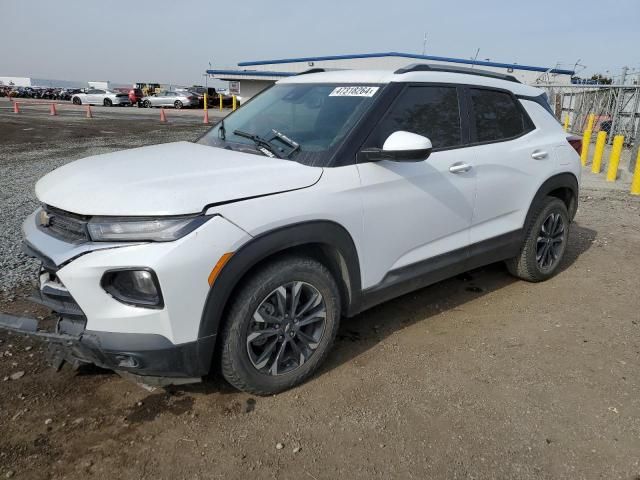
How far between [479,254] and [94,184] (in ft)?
9.18

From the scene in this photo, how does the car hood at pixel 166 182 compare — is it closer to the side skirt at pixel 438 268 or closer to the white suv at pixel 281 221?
the white suv at pixel 281 221

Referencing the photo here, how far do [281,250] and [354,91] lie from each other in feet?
4.28

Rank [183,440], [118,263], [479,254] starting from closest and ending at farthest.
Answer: [118,263], [183,440], [479,254]

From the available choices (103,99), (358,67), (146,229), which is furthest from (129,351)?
(103,99)

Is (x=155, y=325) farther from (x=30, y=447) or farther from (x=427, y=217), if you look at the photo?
(x=427, y=217)

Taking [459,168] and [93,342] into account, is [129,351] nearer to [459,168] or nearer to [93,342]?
[93,342]

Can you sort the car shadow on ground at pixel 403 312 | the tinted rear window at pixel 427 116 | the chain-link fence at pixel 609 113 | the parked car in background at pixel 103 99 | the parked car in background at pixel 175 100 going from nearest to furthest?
1. the tinted rear window at pixel 427 116
2. the car shadow on ground at pixel 403 312
3. the chain-link fence at pixel 609 113
4. the parked car in background at pixel 103 99
5. the parked car in background at pixel 175 100

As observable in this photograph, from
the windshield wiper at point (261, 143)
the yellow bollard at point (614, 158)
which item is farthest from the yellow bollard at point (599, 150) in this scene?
the windshield wiper at point (261, 143)

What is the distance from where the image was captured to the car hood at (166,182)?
7.63ft

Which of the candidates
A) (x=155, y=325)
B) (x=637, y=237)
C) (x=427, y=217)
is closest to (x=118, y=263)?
(x=155, y=325)

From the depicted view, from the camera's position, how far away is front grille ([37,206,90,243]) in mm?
2404

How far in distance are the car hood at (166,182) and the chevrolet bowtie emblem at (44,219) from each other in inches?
3.6

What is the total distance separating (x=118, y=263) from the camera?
2.23 m

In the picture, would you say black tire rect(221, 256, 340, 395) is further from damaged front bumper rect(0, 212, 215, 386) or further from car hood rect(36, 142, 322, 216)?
car hood rect(36, 142, 322, 216)
